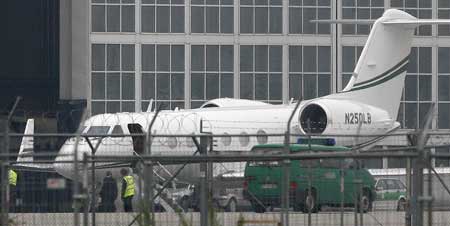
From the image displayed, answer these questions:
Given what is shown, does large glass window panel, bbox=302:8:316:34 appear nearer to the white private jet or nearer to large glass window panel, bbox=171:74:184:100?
large glass window panel, bbox=171:74:184:100

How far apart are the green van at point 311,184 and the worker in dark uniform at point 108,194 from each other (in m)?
2.12

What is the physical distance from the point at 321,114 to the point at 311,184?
23.3m

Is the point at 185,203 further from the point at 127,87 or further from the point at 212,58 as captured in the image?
the point at 212,58

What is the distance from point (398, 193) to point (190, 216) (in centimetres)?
254

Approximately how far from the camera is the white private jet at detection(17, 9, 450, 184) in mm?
33500

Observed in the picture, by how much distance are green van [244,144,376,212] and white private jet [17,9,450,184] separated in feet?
40.0

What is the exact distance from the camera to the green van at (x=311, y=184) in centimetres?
1388

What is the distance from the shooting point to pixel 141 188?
14.1 metres

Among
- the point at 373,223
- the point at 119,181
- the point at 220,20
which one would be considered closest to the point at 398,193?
the point at 373,223

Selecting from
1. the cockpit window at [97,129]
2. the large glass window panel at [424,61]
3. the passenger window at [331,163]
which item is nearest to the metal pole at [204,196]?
the passenger window at [331,163]

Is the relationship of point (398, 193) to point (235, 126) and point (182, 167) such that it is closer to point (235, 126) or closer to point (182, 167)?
point (182, 167)

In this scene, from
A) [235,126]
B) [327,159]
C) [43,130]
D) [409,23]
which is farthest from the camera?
[43,130]

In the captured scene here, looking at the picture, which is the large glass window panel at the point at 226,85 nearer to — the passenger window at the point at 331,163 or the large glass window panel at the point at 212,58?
the large glass window panel at the point at 212,58

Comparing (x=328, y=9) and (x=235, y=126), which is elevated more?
(x=328, y=9)
